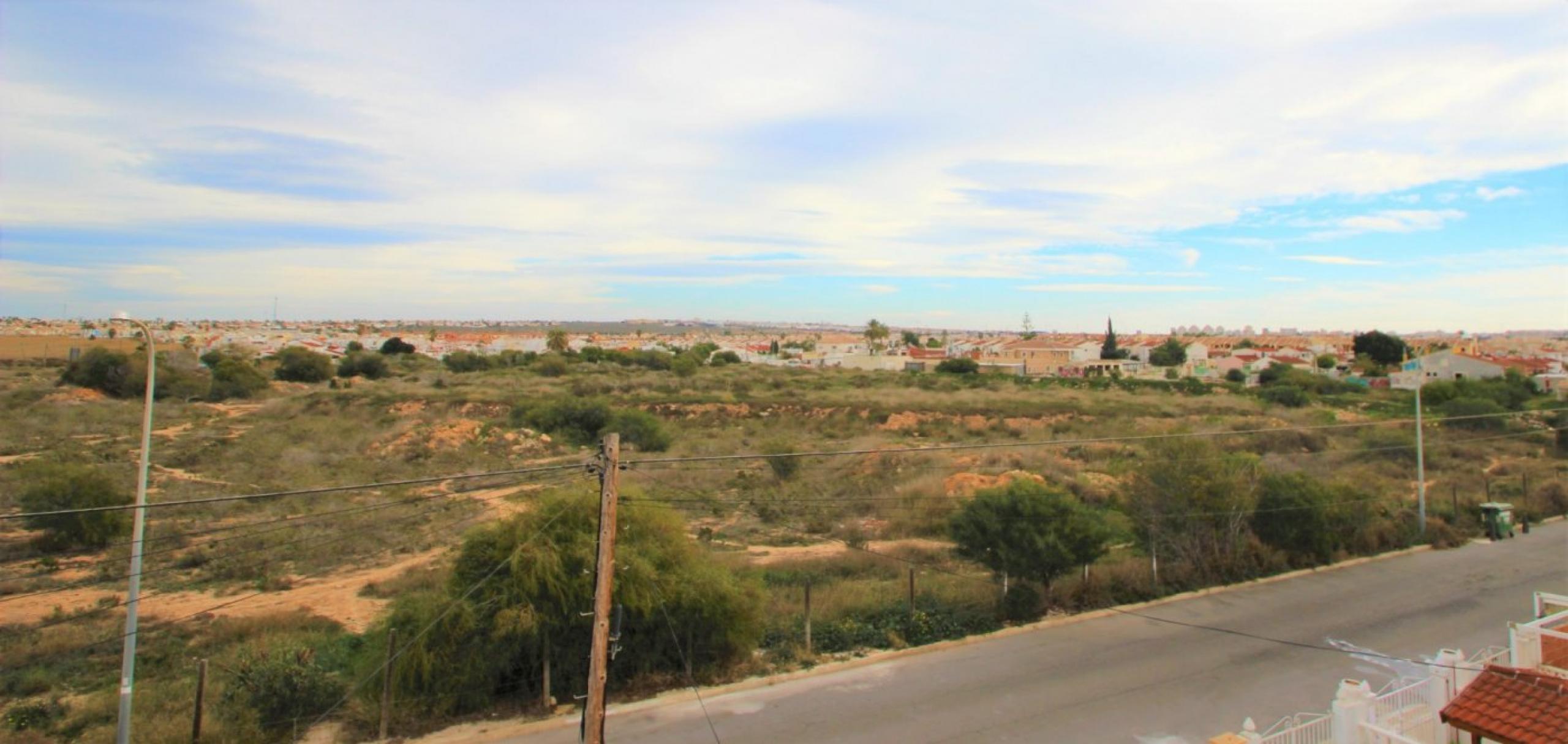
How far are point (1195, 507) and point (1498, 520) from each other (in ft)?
33.2

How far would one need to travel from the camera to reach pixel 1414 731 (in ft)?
27.2

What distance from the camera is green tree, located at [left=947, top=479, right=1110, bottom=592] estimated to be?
13305 millimetres

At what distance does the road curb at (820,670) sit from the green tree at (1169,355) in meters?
76.0

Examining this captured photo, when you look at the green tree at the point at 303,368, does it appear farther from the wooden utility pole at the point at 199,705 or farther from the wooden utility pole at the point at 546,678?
the wooden utility pole at the point at 546,678

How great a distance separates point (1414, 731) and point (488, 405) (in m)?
36.0

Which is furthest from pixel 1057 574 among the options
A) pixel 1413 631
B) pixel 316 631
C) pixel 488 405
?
pixel 488 405

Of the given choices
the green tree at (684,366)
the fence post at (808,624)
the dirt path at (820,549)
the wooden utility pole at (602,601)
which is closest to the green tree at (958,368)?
the green tree at (684,366)

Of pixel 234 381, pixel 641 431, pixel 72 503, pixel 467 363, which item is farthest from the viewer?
pixel 467 363

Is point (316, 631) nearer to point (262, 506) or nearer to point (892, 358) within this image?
point (262, 506)

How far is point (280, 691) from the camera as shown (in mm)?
9195

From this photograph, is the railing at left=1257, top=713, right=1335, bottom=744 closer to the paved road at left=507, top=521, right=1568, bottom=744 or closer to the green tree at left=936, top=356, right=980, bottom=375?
the paved road at left=507, top=521, right=1568, bottom=744

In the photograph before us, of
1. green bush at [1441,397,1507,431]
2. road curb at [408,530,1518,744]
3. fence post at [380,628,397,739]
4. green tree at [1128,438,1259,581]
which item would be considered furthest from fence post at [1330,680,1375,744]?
green bush at [1441,397,1507,431]

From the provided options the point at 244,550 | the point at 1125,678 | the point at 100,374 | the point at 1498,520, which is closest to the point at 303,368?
the point at 100,374

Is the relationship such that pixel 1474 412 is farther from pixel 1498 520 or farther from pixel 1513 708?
pixel 1513 708
